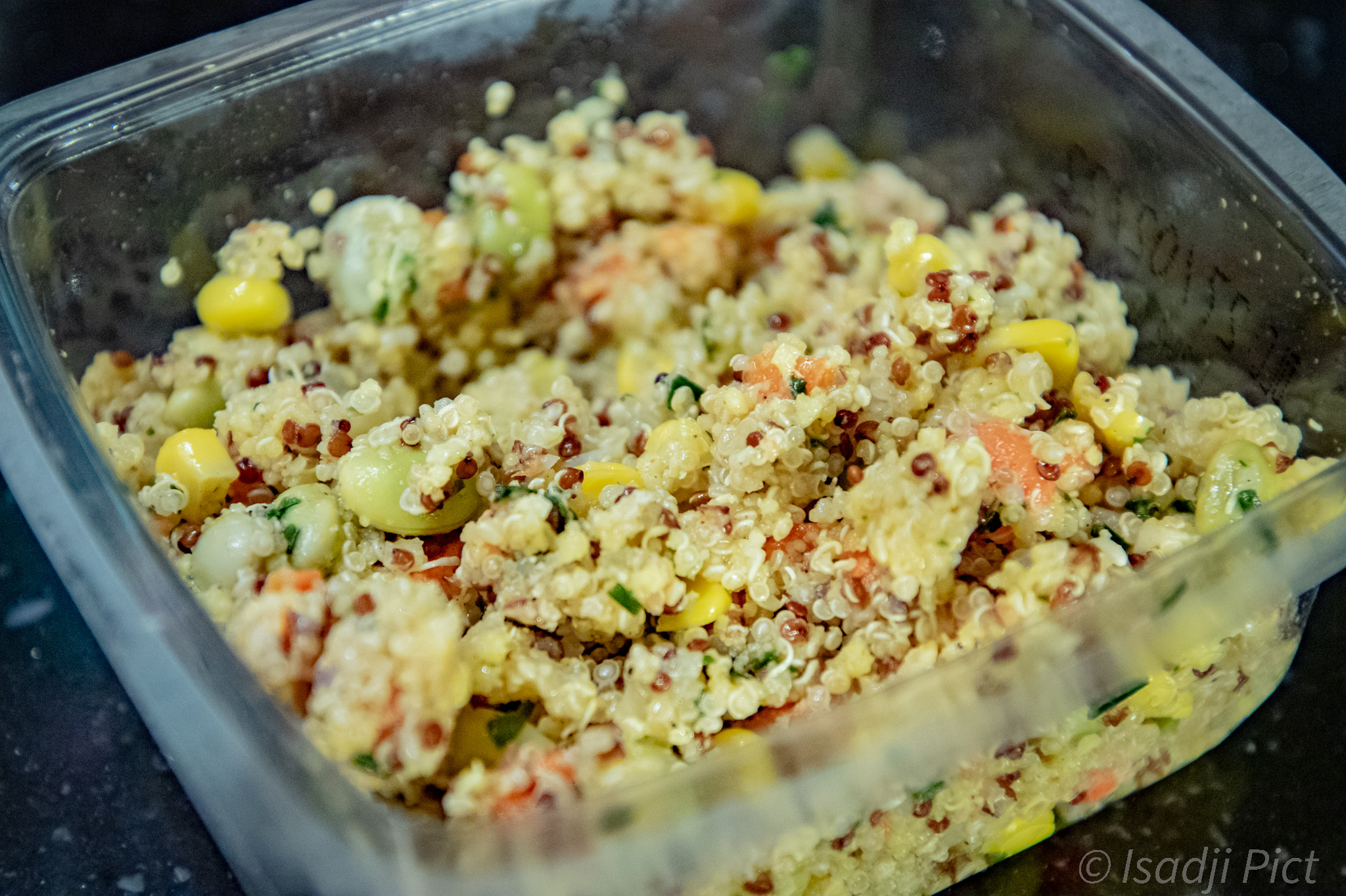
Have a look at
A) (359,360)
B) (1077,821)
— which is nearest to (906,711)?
(1077,821)

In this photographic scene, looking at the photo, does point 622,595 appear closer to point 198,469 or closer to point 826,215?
point 198,469

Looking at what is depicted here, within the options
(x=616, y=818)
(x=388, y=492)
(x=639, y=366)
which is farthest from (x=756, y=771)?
(x=639, y=366)

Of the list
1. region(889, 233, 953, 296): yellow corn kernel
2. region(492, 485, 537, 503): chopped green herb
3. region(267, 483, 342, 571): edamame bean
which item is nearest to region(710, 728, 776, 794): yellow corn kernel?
region(492, 485, 537, 503): chopped green herb

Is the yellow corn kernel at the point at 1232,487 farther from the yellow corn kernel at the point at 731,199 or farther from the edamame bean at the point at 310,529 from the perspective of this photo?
the edamame bean at the point at 310,529

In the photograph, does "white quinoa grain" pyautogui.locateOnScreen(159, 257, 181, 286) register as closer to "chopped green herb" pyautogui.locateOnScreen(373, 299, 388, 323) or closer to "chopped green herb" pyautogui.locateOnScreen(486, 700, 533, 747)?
"chopped green herb" pyautogui.locateOnScreen(373, 299, 388, 323)

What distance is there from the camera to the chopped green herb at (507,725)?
62 cm

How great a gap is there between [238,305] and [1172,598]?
29.2 inches

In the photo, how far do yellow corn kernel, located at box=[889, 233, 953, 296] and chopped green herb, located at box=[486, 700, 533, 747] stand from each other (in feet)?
1.44

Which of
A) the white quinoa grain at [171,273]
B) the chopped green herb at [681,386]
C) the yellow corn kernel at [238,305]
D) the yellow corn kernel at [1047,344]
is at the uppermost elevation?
the yellow corn kernel at [1047,344]

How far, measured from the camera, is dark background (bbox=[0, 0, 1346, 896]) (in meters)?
0.81

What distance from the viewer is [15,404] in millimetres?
664

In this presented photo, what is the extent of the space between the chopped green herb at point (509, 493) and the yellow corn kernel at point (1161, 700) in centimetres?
39

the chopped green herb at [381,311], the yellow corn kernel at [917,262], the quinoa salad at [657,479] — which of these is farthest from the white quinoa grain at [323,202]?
the yellow corn kernel at [917,262]

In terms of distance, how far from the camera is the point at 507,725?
2.07ft
